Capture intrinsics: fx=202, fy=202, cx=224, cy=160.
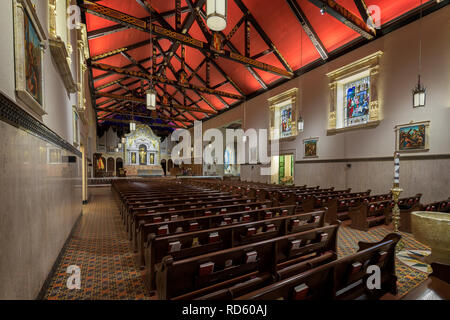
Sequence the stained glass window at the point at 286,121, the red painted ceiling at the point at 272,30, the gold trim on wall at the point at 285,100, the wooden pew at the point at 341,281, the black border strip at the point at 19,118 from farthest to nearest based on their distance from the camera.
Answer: the stained glass window at the point at 286,121 < the gold trim on wall at the point at 285,100 < the red painted ceiling at the point at 272,30 < the black border strip at the point at 19,118 < the wooden pew at the point at 341,281

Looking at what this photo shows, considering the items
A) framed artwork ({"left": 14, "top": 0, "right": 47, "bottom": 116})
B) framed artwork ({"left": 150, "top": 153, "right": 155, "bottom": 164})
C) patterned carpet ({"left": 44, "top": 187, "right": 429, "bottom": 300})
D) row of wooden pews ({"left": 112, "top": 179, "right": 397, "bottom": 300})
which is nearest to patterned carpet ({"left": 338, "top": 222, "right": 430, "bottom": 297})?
patterned carpet ({"left": 44, "top": 187, "right": 429, "bottom": 300})

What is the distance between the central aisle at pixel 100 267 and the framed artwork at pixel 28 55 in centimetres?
193

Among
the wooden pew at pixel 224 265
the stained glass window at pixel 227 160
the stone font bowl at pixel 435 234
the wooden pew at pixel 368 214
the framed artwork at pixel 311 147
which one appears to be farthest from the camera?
the stained glass window at pixel 227 160

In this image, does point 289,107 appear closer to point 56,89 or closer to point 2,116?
point 56,89

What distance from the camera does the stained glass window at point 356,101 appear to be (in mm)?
7253

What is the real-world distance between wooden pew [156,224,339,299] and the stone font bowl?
0.96 m

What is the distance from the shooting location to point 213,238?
2236mm

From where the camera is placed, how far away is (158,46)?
32.4ft

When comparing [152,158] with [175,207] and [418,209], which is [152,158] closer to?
[175,207]

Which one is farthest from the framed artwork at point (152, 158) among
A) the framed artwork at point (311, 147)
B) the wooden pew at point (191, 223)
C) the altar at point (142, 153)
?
the wooden pew at point (191, 223)

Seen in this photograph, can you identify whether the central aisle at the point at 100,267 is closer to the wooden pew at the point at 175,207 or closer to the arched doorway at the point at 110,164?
the wooden pew at the point at 175,207

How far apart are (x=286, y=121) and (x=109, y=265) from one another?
392 inches
